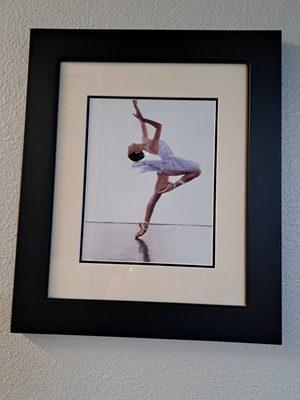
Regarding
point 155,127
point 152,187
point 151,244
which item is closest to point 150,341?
point 151,244

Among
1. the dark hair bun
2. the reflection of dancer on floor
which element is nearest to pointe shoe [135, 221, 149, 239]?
the reflection of dancer on floor

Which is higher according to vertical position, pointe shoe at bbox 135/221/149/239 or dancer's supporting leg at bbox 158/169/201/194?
dancer's supporting leg at bbox 158/169/201/194

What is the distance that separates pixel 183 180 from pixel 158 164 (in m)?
0.05

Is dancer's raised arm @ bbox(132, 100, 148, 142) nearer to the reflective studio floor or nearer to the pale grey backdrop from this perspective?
the pale grey backdrop

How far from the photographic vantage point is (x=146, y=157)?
0.63 metres

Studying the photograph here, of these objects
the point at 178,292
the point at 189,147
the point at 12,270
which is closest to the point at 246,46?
the point at 189,147

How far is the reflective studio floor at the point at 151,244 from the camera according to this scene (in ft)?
2.01

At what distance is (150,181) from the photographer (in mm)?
627

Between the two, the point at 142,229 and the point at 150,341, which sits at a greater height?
the point at 142,229

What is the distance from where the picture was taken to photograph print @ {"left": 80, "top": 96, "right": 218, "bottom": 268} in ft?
2.02

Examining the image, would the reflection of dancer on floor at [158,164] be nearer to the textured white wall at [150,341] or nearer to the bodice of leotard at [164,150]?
the bodice of leotard at [164,150]

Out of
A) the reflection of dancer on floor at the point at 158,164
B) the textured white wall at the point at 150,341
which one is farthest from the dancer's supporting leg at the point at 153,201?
the textured white wall at the point at 150,341

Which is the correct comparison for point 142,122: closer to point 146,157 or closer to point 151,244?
point 146,157

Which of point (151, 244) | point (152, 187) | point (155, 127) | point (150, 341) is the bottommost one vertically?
point (150, 341)
